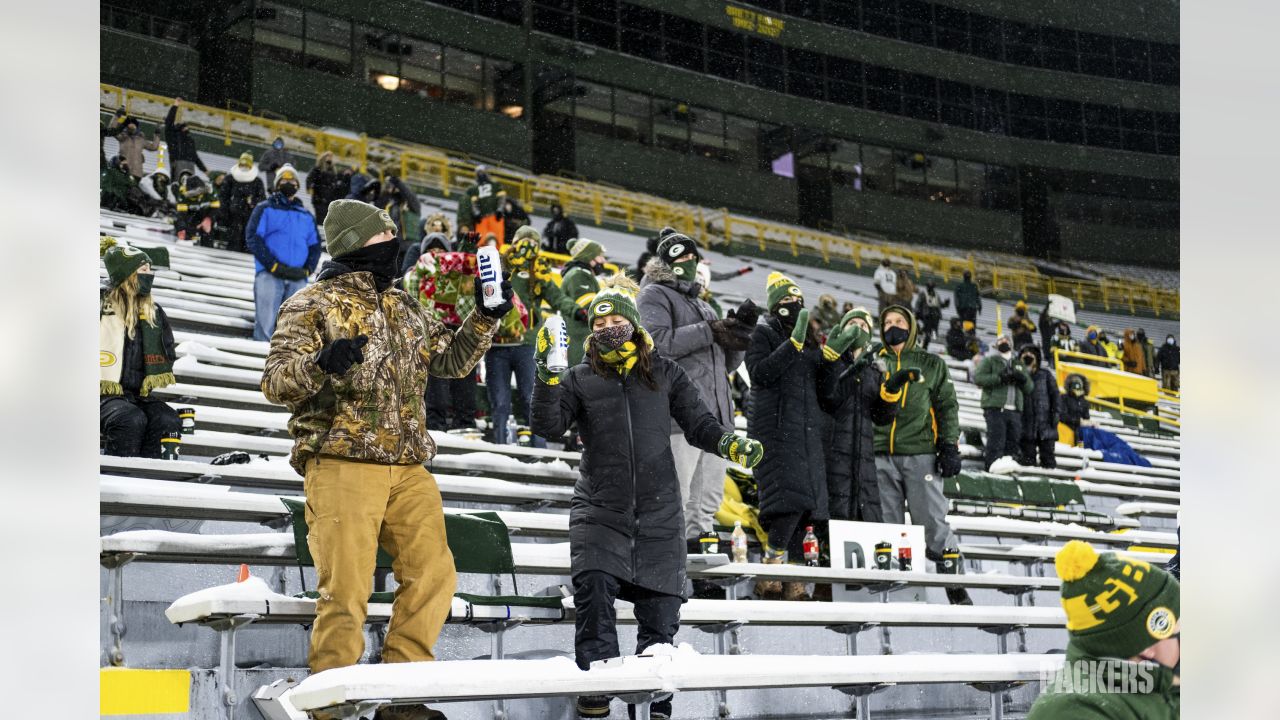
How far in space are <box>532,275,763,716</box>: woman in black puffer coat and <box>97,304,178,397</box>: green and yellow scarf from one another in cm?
161

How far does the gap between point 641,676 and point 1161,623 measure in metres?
1.26

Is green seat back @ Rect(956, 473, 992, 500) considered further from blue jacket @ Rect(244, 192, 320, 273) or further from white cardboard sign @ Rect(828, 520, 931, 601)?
blue jacket @ Rect(244, 192, 320, 273)

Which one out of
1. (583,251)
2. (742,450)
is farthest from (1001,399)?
(742,450)

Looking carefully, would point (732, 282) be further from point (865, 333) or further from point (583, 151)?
point (865, 333)

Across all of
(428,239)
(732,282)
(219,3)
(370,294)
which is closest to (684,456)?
(370,294)

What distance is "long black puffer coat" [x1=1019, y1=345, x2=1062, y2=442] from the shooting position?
9281mm

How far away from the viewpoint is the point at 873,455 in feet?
17.8

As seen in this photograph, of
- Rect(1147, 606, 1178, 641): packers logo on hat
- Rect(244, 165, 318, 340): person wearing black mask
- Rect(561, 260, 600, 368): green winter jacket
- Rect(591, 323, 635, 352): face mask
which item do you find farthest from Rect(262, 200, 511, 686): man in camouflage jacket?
Rect(244, 165, 318, 340): person wearing black mask

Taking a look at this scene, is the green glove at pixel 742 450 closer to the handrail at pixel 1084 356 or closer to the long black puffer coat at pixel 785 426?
the long black puffer coat at pixel 785 426

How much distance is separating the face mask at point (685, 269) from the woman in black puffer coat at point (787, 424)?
0.33 m

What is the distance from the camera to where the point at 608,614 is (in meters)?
3.53

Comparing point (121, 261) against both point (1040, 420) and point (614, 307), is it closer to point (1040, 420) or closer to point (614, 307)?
point (614, 307)

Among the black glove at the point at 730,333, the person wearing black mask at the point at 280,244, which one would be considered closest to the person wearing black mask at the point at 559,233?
the person wearing black mask at the point at 280,244
